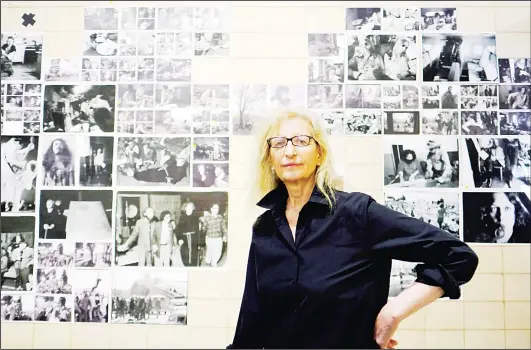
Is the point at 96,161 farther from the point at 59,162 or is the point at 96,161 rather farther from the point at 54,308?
the point at 54,308

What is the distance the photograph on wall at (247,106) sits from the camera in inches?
65.0

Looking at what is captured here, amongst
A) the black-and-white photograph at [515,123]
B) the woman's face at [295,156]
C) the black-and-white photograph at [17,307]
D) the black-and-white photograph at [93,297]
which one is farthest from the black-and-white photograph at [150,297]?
the black-and-white photograph at [515,123]

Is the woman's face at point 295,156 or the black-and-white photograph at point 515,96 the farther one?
the black-and-white photograph at point 515,96

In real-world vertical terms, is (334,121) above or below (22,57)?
below

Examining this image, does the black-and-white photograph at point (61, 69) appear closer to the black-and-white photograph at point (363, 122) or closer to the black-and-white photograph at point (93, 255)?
the black-and-white photograph at point (93, 255)

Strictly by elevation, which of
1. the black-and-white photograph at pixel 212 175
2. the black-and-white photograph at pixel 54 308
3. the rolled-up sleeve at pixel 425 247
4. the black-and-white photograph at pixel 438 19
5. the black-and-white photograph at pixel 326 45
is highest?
the black-and-white photograph at pixel 438 19

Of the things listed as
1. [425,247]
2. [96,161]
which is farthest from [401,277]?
[96,161]

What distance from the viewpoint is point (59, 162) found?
1.69 meters

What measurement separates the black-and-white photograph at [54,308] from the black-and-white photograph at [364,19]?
160 centimetres

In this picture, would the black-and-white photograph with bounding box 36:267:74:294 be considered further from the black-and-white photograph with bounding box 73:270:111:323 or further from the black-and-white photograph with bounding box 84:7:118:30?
the black-and-white photograph with bounding box 84:7:118:30

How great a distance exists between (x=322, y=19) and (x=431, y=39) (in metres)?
0.45

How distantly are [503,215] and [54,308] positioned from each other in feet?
6.02

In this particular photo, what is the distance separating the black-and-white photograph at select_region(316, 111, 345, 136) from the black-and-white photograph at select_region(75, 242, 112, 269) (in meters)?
1.00

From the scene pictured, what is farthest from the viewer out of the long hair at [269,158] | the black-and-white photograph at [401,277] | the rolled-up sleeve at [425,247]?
the black-and-white photograph at [401,277]
